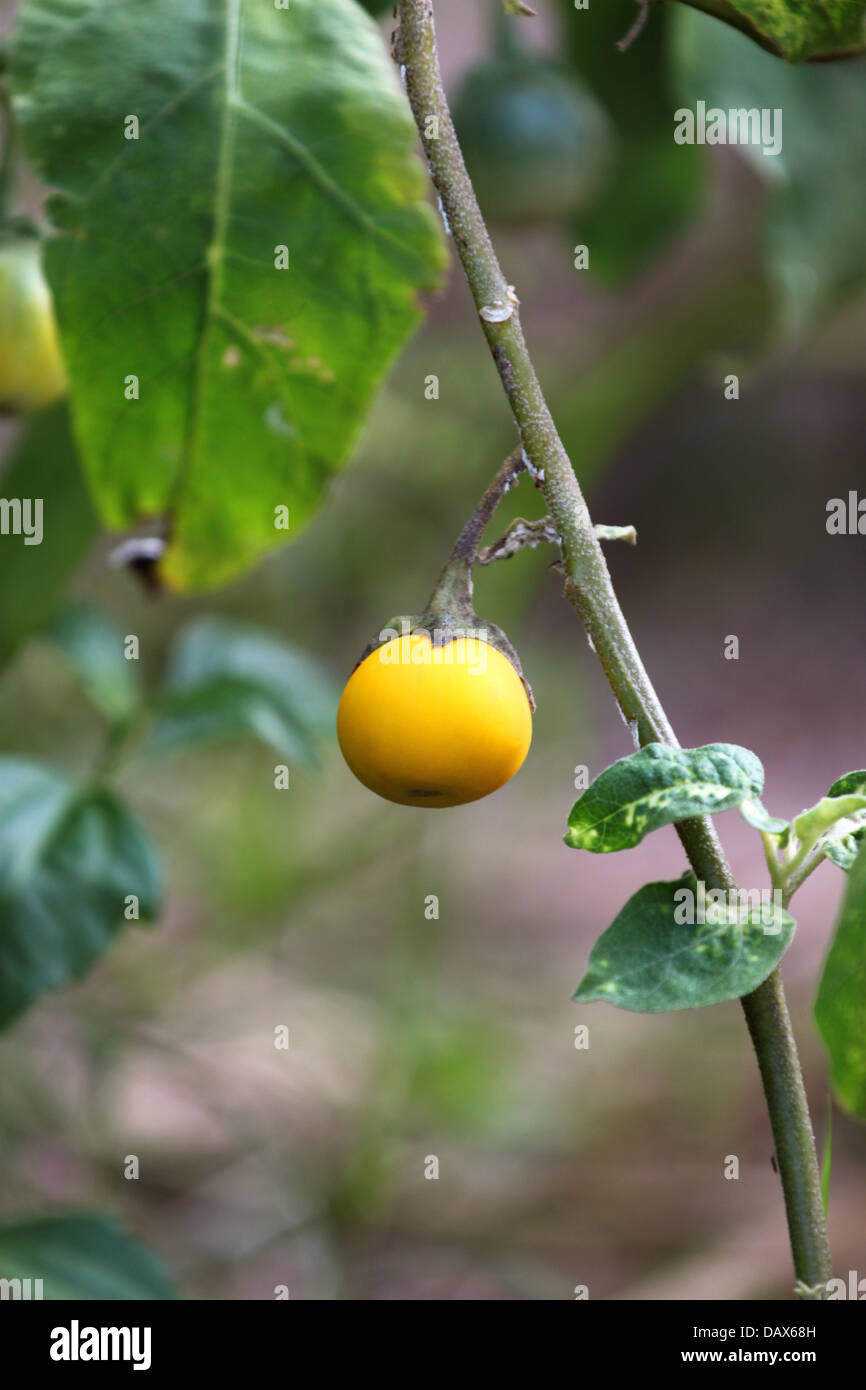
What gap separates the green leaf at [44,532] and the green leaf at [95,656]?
0.36 ft

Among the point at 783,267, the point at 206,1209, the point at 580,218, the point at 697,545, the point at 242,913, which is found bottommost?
the point at 206,1209

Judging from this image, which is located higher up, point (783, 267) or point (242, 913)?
point (783, 267)

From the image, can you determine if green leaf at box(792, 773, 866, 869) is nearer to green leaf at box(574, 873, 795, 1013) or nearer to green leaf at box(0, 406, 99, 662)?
green leaf at box(574, 873, 795, 1013)

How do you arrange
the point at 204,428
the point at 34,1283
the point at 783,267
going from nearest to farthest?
the point at 204,428 < the point at 34,1283 < the point at 783,267

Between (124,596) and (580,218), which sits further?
(124,596)

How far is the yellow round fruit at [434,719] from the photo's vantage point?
0.93 ft

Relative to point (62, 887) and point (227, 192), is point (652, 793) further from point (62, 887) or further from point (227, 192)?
point (62, 887)

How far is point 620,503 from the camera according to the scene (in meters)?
3.60

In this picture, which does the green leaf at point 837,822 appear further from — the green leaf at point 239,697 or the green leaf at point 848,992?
the green leaf at point 239,697

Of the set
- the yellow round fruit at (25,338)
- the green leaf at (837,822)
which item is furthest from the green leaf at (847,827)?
the yellow round fruit at (25,338)

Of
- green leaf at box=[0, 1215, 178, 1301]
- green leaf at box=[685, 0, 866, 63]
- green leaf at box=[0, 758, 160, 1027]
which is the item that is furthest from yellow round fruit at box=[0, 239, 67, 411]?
green leaf at box=[0, 1215, 178, 1301]

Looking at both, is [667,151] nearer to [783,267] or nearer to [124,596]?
[783,267]
